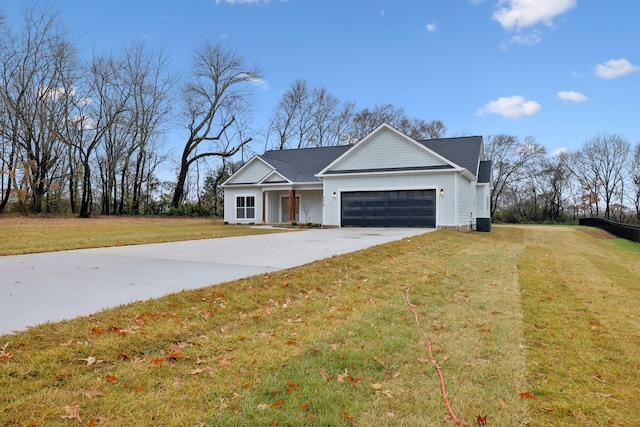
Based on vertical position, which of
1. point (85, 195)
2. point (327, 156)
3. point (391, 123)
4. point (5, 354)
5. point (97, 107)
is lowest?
point (5, 354)

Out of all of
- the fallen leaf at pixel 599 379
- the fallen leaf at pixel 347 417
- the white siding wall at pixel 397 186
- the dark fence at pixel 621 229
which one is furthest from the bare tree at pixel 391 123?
the fallen leaf at pixel 347 417

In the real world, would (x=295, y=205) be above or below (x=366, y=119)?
below

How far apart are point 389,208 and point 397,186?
3.84 ft

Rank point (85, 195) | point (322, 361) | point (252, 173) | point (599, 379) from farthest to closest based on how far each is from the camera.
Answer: point (85, 195) < point (252, 173) < point (322, 361) < point (599, 379)

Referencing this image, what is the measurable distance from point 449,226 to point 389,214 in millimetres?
2926

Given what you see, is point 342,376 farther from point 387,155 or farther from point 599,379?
point 387,155

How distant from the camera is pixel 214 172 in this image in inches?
1420

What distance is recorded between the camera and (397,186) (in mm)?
18922

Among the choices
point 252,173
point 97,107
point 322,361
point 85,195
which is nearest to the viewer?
point 322,361

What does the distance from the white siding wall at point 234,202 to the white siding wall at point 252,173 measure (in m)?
0.47

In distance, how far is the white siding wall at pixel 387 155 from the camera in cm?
1881

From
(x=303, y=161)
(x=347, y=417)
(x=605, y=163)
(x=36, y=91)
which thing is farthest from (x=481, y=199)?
(x=36, y=91)

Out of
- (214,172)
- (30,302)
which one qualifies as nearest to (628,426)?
(30,302)

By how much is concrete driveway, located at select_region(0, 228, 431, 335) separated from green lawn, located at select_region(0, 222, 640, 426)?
0.50 m
